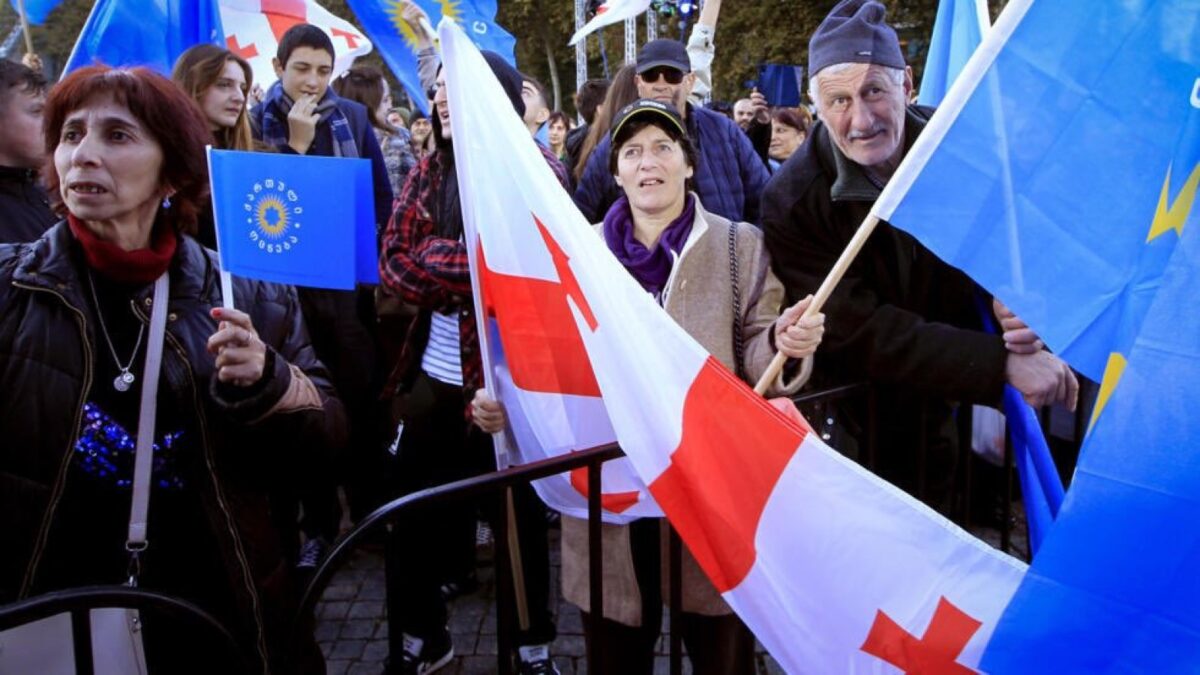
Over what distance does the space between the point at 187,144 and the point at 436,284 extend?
40.4 inches

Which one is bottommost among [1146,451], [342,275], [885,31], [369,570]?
[369,570]

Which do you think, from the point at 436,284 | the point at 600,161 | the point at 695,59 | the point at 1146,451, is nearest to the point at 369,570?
the point at 436,284

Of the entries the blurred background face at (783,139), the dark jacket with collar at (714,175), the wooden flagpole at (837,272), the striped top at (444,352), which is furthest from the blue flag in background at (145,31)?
the blurred background face at (783,139)

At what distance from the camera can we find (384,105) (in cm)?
650

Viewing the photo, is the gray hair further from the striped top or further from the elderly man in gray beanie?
the striped top

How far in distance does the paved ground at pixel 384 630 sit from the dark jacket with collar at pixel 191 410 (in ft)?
4.78

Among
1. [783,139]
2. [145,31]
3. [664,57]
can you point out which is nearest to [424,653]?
[664,57]

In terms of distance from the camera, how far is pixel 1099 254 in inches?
72.2

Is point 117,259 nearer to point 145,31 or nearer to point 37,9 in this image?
point 145,31

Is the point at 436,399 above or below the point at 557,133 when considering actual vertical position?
below

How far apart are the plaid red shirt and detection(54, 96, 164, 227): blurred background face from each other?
40.8 inches

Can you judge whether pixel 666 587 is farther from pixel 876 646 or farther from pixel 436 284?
pixel 436 284

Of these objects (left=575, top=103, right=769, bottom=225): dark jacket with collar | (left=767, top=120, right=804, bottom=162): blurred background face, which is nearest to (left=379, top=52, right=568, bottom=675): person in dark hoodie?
(left=575, top=103, right=769, bottom=225): dark jacket with collar

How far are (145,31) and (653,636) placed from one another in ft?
11.6
